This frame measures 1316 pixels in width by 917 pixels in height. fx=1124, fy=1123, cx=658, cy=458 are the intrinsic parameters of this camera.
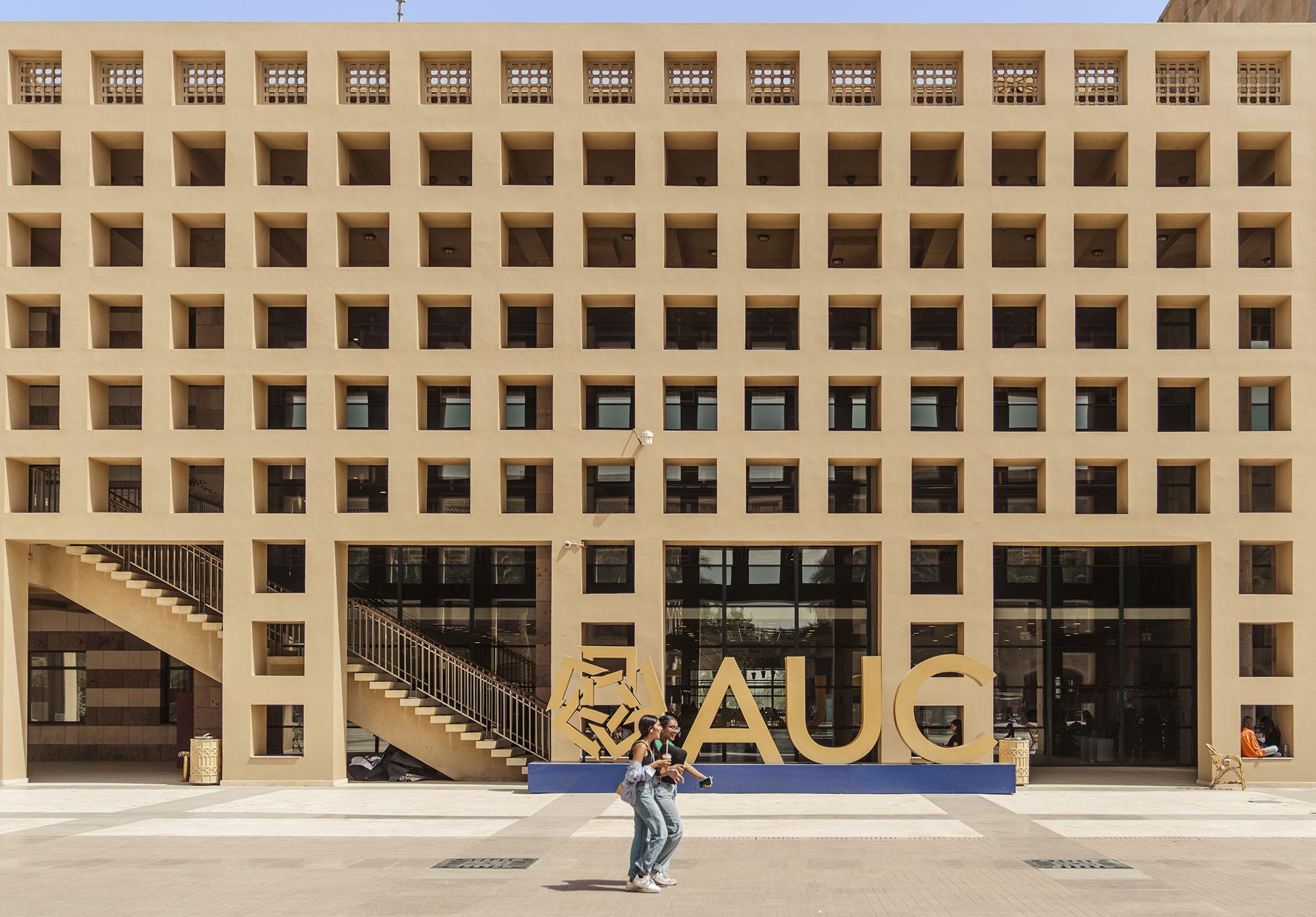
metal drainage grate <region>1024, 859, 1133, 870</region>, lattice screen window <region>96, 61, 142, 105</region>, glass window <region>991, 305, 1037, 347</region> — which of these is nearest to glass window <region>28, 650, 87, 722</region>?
lattice screen window <region>96, 61, 142, 105</region>

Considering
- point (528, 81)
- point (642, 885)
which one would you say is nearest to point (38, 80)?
point (528, 81)

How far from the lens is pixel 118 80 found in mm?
28844

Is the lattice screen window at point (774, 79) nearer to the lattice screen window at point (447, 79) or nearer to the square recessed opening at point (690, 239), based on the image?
the square recessed opening at point (690, 239)

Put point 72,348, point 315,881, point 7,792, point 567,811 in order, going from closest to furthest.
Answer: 1. point 315,881
2. point 567,811
3. point 7,792
4. point 72,348

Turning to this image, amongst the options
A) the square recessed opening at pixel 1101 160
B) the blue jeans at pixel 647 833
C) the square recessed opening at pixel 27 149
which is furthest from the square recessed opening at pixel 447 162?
the blue jeans at pixel 647 833

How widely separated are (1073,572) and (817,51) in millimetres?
15961

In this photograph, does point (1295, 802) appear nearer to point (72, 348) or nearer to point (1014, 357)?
point (1014, 357)

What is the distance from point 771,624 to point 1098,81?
1656cm

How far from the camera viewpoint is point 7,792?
2614 cm

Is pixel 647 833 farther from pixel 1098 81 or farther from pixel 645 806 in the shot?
pixel 1098 81

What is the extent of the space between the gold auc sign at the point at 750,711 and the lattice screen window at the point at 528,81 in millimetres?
14311

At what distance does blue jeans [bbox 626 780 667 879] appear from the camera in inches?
599

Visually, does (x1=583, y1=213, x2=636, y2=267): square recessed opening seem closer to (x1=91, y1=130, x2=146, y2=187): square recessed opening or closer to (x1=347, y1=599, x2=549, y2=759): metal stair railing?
(x1=347, y1=599, x2=549, y2=759): metal stair railing

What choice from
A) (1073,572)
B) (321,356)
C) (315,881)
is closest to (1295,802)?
(1073,572)
